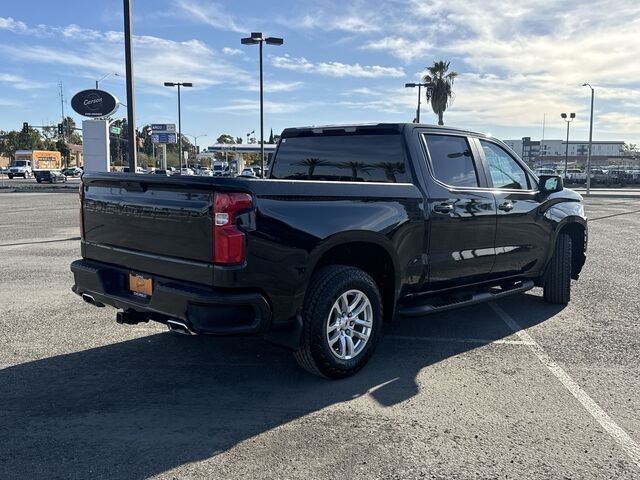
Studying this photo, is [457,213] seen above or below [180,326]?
above

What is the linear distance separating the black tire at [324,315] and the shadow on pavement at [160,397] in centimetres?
15

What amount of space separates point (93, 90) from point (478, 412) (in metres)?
30.4

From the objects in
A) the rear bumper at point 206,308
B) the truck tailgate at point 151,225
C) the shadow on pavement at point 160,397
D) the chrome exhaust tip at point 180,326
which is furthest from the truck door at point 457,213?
the chrome exhaust tip at point 180,326

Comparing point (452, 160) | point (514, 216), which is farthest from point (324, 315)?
point (514, 216)

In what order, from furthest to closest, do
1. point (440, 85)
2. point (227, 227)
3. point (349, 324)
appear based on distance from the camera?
1. point (440, 85)
2. point (349, 324)
3. point (227, 227)

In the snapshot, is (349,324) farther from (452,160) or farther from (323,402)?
(452,160)

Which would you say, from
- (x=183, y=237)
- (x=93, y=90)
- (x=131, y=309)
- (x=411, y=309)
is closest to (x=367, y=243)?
(x=411, y=309)

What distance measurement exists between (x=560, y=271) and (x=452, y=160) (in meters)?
2.31

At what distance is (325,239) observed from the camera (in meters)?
4.12

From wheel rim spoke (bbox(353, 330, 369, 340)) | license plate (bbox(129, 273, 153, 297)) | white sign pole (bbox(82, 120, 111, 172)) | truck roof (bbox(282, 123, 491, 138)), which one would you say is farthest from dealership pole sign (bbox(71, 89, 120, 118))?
wheel rim spoke (bbox(353, 330, 369, 340))

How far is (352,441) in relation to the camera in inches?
138

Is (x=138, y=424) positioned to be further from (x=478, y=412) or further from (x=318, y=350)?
(x=478, y=412)

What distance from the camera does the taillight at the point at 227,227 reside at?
12.0ft

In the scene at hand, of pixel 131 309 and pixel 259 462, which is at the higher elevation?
pixel 131 309
